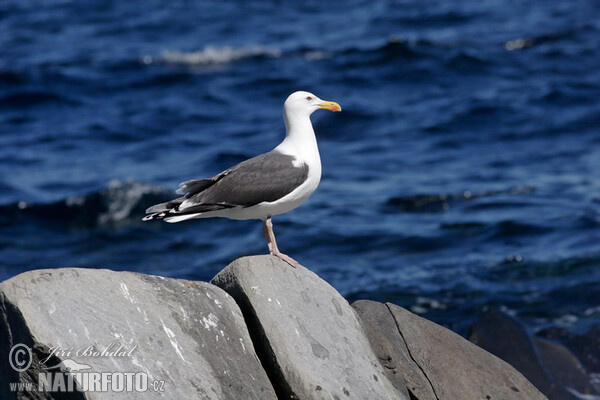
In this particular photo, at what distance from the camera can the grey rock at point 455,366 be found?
22.1ft

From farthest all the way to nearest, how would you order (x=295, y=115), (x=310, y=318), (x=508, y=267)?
1. (x=508, y=267)
2. (x=295, y=115)
3. (x=310, y=318)

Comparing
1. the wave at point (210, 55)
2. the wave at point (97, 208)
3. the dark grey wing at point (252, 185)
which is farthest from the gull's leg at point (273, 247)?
the wave at point (210, 55)

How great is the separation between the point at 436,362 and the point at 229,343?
→ 198 centimetres

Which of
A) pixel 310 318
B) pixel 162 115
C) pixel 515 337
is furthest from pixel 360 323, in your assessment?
pixel 162 115

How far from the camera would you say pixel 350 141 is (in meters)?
18.1

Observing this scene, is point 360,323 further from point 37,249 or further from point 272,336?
point 37,249

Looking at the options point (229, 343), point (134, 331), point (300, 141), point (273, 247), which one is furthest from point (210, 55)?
point (134, 331)

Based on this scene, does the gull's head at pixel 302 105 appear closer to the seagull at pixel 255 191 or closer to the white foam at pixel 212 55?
the seagull at pixel 255 191

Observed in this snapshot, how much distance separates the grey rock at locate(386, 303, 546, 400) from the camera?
674 centimetres

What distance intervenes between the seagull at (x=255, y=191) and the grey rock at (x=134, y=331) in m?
0.91

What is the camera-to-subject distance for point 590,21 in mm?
23609

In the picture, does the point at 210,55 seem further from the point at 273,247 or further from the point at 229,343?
the point at 229,343

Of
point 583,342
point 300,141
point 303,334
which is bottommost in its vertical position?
point 583,342

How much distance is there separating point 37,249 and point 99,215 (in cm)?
163
